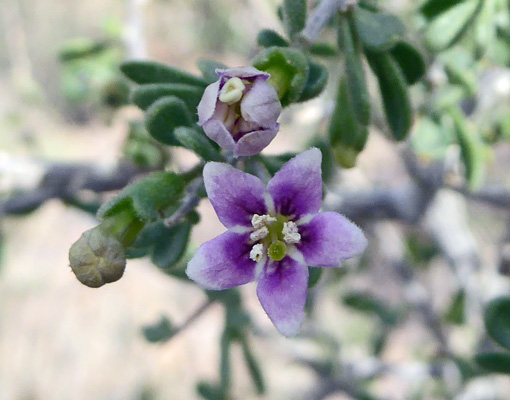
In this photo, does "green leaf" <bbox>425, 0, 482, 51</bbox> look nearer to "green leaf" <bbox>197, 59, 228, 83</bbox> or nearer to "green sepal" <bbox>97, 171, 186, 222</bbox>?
"green leaf" <bbox>197, 59, 228, 83</bbox>

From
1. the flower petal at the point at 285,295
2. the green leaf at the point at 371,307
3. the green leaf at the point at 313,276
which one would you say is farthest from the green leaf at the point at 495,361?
the green leaf at the point at 371,307

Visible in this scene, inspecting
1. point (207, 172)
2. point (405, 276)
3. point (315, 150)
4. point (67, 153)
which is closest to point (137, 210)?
point (207, 172)

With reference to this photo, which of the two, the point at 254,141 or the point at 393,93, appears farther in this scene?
the point at 393,93

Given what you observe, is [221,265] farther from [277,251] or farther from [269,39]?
[269,39]

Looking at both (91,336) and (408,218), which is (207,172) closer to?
(408,218)

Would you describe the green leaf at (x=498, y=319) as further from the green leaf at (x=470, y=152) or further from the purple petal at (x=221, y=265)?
the purple petal at (x=221, y=265)

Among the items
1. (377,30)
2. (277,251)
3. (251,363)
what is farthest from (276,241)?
(251,363)
